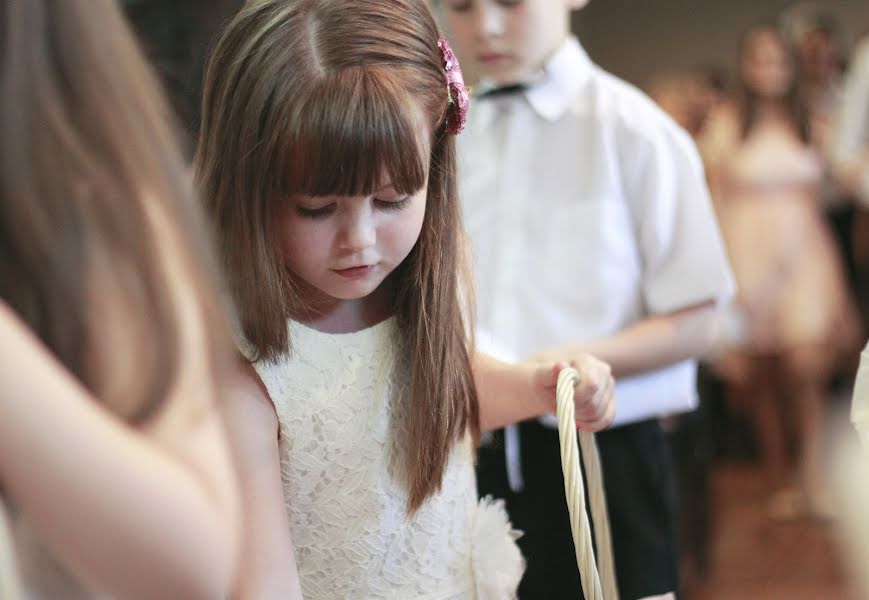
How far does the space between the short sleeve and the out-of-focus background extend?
602 mm

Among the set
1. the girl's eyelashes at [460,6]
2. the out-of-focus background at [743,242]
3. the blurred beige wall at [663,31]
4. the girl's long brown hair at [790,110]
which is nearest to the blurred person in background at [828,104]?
the out-of-focus background at [743,242]

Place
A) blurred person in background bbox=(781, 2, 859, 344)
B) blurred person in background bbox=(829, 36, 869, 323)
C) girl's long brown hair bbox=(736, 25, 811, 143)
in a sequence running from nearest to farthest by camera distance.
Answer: blurred person in background bbox=(829, 36, 869, 323) → girl's long brown hair bbox=(736, 25, 811, 143) → blurred person in background bbox=(781, 2, 859, 344)

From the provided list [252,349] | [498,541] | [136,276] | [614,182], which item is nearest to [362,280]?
[252,349]

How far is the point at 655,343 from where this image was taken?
6.48 feet

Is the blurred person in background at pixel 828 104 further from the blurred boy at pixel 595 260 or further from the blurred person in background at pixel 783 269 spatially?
the blurred boy at pixel 595 260

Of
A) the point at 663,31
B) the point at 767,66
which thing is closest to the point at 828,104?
the point at 767,66

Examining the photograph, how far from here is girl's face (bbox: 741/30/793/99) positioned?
507 centimetres

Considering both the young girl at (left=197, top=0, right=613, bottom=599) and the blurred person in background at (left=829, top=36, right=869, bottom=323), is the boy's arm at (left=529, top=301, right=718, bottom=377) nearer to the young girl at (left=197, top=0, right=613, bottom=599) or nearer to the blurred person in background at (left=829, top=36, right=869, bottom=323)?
the young girl at (left=197, top=0, right=613, bottom=599)

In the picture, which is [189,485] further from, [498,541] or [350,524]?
[498,541]

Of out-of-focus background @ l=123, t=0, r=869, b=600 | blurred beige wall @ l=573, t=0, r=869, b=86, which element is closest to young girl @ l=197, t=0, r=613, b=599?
out-of-focus background @ l=123, t=0, r=869, b=600

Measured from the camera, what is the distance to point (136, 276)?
80 centimetres

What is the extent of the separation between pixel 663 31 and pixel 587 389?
20.9ft

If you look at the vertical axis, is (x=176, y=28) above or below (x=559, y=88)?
above

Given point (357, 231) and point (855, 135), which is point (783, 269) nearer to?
point (855, 135)
